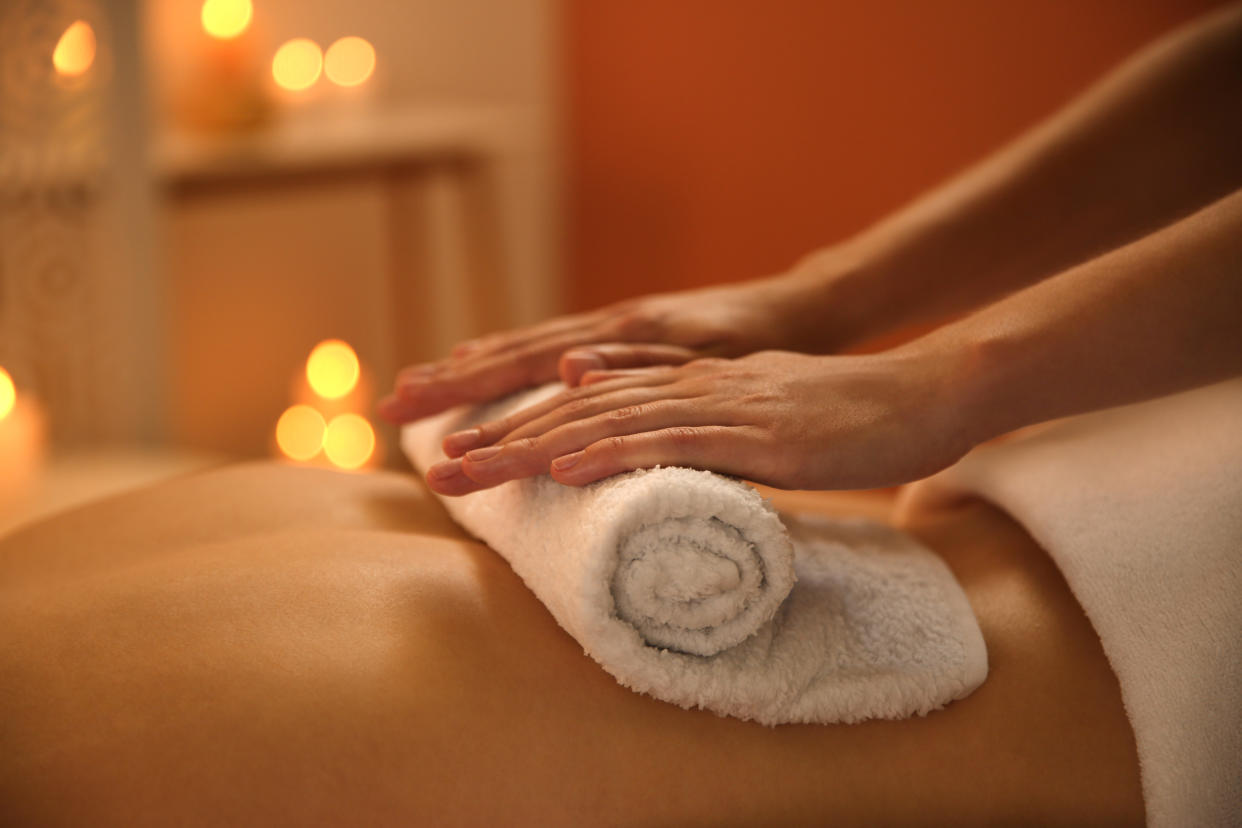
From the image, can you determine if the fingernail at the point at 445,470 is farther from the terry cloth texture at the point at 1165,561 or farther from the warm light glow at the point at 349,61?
the warm light glow at the point at 349,61

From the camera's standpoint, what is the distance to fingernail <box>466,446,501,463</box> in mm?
611

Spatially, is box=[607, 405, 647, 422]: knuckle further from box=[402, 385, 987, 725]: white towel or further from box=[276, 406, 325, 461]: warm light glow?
box=[276, 406, 325, 461]: warm light glow

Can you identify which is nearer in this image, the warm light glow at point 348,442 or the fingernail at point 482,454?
the fingernail at point 482,454

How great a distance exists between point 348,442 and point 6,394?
2.55 ft

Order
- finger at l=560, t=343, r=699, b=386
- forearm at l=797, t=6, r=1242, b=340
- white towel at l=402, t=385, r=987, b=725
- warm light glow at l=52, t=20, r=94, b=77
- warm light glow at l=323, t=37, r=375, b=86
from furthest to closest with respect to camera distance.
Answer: warm light glow at l=323, t=37, r=375, b=86 → warm light glow at l=52, t=20, r=94, b=77 → forearm at l=797, t=6, r=1242, b=340 → finger at l=560, t=343, r=699, b=386 → white towel at l=402, t=385, r=987, b=725

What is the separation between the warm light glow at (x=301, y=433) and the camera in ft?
7.14

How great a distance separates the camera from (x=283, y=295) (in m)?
2.40

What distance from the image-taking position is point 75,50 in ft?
4.91

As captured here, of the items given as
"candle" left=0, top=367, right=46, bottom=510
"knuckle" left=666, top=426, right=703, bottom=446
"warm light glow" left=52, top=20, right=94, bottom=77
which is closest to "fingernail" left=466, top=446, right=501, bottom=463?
"knuckle" left=666, top=426, right=703, bottom=446

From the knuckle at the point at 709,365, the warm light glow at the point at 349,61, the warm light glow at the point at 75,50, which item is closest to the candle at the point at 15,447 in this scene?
the warm light glow at the point at 75,50

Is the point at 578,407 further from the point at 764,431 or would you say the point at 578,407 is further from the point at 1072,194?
the point at 1072,194

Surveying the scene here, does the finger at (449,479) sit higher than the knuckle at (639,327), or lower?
lower

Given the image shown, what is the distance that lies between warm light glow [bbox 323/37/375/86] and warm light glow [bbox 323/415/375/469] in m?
0.91

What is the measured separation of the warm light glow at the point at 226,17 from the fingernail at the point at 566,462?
1.84m
